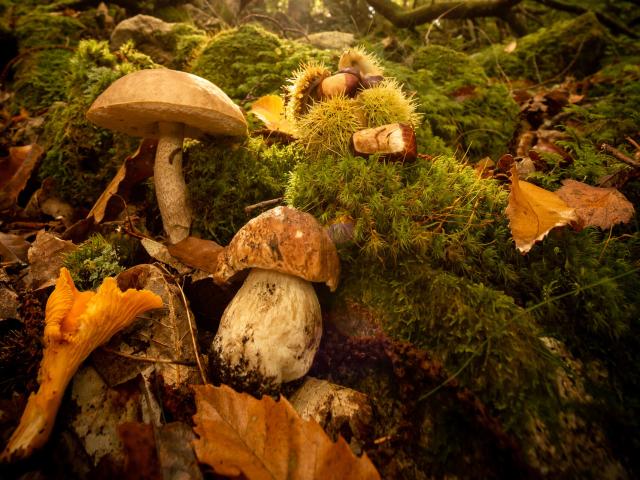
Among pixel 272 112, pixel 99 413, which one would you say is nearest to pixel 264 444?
pixel 99 413

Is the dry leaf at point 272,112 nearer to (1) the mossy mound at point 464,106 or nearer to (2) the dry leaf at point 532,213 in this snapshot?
(1) the mossy mound at point 464,106

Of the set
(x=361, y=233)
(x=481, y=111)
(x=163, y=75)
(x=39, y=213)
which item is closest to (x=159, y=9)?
(x=39, y=213)

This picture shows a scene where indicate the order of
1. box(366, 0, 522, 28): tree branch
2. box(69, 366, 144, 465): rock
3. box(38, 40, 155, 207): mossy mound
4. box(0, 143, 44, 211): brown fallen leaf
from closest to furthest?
box(69, 366, 144, 465): rock
box(0, 143, 44, 211): brown fallen leaf
box(38, 40, 155, 207): mossy mound
box(366, 0, 522, 28): tree branch

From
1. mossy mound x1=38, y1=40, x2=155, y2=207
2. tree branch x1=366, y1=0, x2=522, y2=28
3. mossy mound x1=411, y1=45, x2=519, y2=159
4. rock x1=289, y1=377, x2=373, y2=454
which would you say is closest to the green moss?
rock x1=289, y1=377, x2=373, y2=454

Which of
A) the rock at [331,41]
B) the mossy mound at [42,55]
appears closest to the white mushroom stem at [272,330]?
the mossy mound at [42,55]

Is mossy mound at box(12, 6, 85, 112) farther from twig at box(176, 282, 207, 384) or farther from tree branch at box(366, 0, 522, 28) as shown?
tree branch at box(366, 0, 522, 28)

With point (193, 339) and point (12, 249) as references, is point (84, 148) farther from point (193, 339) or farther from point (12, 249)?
point (193, 339)
